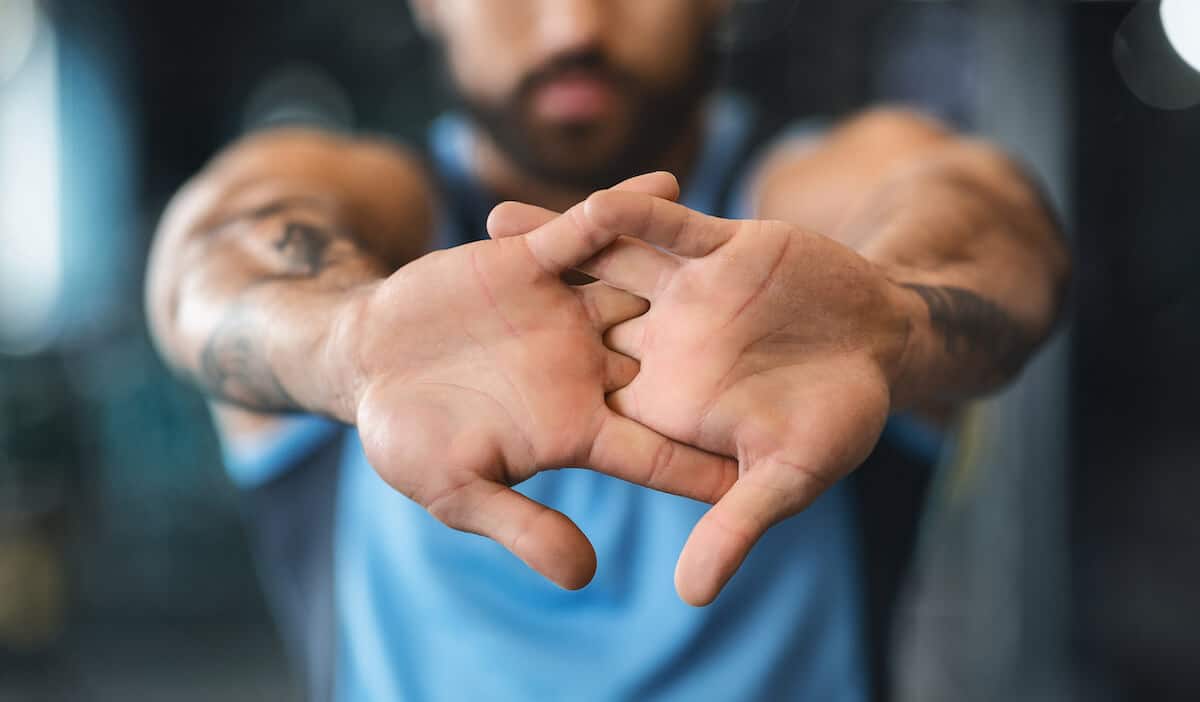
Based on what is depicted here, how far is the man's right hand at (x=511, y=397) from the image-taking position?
0.80 ft

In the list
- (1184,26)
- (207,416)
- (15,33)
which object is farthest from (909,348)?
(15,33)

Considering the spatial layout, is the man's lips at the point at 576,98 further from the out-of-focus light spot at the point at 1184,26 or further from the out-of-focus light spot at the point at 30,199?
the out-of-focus light spot at the point at 30,199

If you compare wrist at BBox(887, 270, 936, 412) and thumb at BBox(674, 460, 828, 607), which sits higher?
wrist at BBox(887, 270, 936, 412)

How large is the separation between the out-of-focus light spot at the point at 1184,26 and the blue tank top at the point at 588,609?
1.00 ft

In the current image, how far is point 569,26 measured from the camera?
0.40 metres

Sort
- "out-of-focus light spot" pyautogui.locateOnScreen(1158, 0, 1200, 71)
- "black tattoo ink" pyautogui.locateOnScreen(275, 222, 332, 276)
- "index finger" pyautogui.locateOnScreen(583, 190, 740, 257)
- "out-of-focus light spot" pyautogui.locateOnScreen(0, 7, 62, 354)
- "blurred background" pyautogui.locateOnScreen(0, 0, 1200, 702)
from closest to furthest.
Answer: "index finger" pyautogui.locateOnScreen(583, 190, 740, 257), "black tattoo ink" pyautogui.locateOnScreen(275, 222, 332, 276), "out-of-focus light spot" pyautogui.locateOnScreen(1158, 0, 1200, 71), "blurred background" pyautogui.locateOnScreen(0, 0, 1200, 702), "out-of-focus light spot" pyautogui.locateOnScreen(0, 7, 62, 354)

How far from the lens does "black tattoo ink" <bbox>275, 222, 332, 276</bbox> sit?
1.14ft

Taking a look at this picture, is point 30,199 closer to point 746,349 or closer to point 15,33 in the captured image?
point 15,33

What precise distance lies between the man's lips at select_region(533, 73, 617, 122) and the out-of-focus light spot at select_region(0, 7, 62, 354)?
127cm

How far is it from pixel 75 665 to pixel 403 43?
1138 mm

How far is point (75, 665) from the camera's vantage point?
1.42 meters

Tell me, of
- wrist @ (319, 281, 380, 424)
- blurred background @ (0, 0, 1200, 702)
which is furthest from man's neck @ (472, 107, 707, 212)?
blurred background @ (0, 0, 1200, 702)

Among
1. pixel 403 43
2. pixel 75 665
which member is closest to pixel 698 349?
pixel 403 43

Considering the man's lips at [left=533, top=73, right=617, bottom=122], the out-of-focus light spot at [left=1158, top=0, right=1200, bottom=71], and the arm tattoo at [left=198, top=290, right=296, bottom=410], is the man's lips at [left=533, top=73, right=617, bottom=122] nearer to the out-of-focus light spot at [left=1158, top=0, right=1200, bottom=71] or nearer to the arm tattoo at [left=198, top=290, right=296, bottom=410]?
the arm tattoo at [left=198, top=290, right=296, bottom=410]
